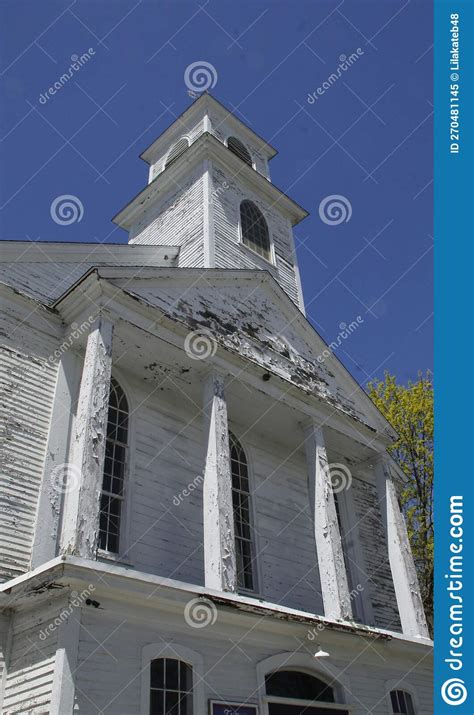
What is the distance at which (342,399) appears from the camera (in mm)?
13398

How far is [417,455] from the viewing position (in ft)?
71.4

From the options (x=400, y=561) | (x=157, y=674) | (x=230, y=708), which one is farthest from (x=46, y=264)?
(x=400, y=561)

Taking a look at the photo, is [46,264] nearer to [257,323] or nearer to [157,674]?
[257,323]

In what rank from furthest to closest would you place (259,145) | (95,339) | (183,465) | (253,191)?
(259,145)
(253,191)
(183,465)
(95,339)

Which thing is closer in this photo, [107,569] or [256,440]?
[107,569]

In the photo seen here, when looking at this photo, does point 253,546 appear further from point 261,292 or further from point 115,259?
point 115,259

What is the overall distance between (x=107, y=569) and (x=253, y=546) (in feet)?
16.7

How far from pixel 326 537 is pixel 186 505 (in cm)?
241

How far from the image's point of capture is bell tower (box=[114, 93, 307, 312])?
16047 millimetres

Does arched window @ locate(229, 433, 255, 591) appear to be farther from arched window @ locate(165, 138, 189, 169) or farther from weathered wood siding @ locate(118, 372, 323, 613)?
arched window @ locate(165, 138, 189, 169)

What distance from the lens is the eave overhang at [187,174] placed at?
17.9 m

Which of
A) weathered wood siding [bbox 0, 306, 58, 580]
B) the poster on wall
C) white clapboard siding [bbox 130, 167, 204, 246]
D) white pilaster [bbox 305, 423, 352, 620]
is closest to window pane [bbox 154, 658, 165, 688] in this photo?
the poster on wall

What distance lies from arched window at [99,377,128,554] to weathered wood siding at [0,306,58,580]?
1159mm

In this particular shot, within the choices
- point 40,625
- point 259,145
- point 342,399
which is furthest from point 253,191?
point 40,625
